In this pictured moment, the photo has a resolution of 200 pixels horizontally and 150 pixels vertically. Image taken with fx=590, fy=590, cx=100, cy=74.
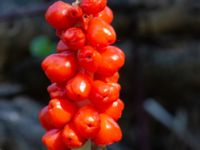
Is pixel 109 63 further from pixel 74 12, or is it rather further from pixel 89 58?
pixel 74 12

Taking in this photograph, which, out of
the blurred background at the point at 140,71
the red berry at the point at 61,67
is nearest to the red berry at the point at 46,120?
the red berry at the point at 61,67

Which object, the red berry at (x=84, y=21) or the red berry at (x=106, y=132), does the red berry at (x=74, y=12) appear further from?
the red berry at (x=106, y=132)

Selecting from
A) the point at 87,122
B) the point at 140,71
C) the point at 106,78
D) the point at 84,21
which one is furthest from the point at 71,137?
the point at 140,71

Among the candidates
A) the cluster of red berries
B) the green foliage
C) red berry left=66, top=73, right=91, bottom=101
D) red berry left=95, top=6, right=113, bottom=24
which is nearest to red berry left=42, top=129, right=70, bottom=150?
the cluster of red berries

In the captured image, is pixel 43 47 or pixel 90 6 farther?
pixel 43 47

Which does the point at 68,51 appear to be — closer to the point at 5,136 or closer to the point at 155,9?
the point at 5,136

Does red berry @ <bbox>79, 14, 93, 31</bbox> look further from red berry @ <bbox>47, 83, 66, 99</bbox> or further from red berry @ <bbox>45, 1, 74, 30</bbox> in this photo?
red berry @ <bbox>47, 83, 66, 99</bbox>
